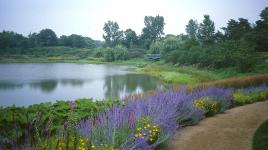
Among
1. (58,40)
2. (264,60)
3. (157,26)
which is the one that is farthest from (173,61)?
(58,40)

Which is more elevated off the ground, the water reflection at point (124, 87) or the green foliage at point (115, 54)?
the green foliage at point (115, 54)

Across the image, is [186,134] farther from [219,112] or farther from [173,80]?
[173,80]

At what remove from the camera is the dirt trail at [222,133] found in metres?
5.06

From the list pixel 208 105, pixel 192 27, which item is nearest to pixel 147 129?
pixel 208 105

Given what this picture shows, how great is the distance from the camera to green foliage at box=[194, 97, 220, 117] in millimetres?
7613

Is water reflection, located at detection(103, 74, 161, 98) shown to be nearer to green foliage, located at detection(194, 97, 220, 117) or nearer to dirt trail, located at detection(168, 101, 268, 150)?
green foliage, located at detection(194, 97, 220, 117)

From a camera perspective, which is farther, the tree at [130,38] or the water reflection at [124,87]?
the tree at [130,38]

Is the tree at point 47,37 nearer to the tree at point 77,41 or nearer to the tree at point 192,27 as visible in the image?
the tree at point 77,41

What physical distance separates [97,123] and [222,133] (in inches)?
129

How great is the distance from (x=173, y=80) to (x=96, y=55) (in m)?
51.9

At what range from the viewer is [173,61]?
4478 cm

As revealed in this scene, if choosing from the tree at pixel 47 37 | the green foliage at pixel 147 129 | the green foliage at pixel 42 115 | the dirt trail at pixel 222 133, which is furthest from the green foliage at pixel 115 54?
the green foliage at pixel 147 129

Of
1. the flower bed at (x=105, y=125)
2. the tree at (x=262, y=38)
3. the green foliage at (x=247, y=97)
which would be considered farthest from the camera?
the tree at (x=262, y=38)

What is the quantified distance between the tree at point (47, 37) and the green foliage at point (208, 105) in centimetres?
8287
